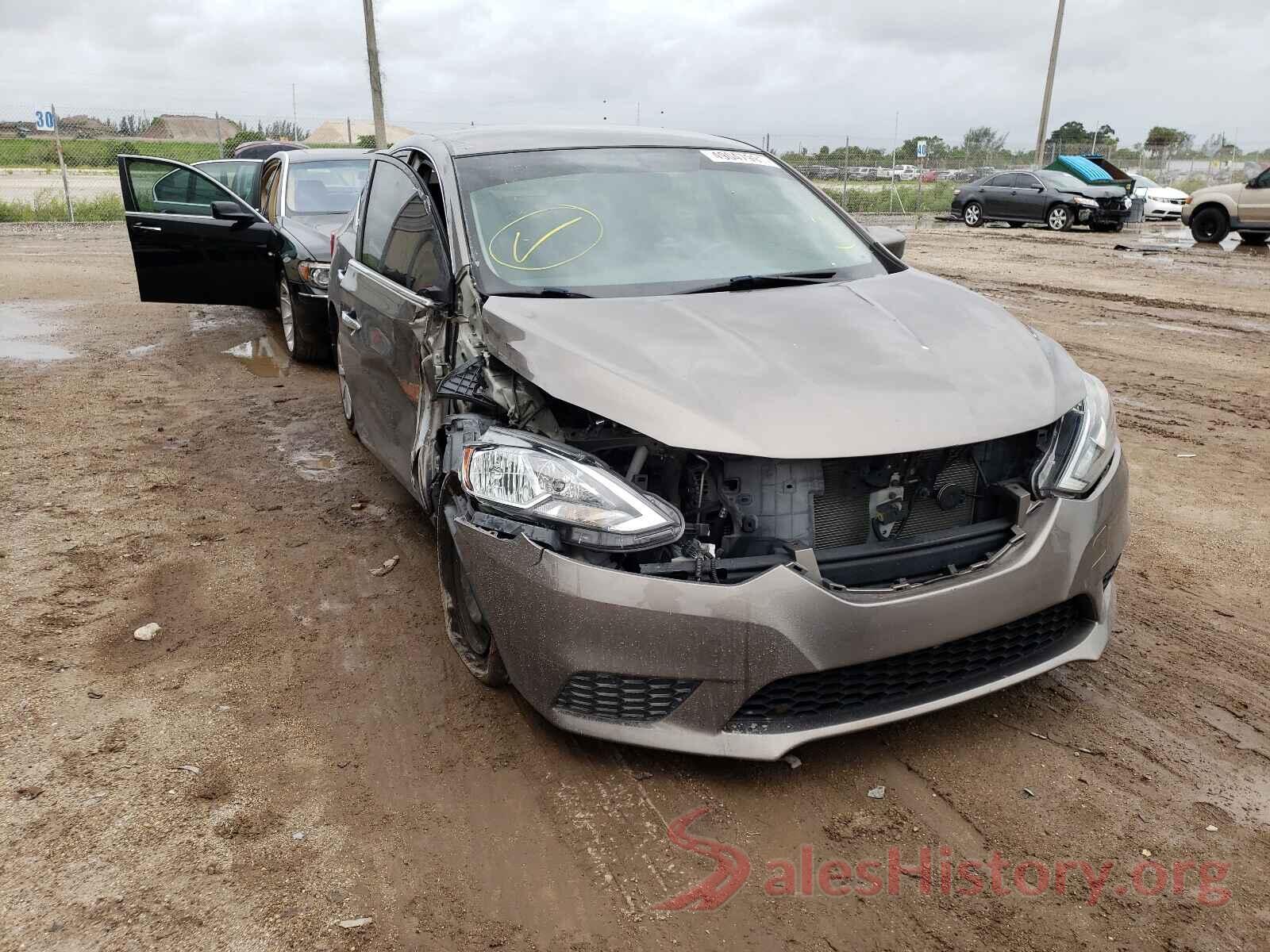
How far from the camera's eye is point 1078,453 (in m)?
2.97

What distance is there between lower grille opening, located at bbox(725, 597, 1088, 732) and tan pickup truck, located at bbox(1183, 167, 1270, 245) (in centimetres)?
1907

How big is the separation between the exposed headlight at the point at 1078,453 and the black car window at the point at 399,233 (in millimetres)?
2156

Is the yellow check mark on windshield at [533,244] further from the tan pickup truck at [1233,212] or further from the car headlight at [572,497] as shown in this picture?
the tan pickup truck at [1233,212]

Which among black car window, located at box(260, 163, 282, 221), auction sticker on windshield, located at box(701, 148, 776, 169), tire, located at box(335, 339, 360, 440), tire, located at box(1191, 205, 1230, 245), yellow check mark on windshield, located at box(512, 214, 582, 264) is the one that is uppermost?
auction sticker on windshield, located at box(701, 148, 776, 169)

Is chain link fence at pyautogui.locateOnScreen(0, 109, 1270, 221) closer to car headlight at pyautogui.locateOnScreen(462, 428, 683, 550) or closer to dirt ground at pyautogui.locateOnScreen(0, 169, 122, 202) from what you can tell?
dirt ground at pyautogui.locateOnScreen(0, 169, 122, 202)

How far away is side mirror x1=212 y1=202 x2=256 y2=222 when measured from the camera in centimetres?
751

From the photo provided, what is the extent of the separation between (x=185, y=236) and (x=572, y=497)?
6.84m

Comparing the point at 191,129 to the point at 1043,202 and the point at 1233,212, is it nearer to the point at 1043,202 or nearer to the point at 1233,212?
the point at 1043,202

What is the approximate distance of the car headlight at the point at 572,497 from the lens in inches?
100

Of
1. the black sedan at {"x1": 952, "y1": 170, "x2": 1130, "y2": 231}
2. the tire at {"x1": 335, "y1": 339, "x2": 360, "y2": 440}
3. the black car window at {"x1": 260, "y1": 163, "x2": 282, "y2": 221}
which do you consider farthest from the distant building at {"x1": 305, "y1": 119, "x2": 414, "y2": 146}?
the tire at {"x1": 335, "y1": 339, "x2": 360, "y2": 440}

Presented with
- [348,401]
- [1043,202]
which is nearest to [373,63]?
[1043,202]

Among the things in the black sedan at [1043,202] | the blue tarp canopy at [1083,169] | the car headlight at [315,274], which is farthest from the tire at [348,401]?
the blue tarp canopy at [1083,169]

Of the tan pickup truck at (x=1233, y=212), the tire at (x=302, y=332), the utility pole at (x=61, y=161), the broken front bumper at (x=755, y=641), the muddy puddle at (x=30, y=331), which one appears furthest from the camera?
the utility pole at (x=61, y=161)

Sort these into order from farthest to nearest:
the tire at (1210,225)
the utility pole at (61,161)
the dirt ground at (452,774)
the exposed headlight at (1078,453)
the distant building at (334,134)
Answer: the distant building at (334,134) → the utility pole at (61,161) → the tire at (1210,225) → the exposed headlight at (1078,453) → the dirt ground at (452,774)
